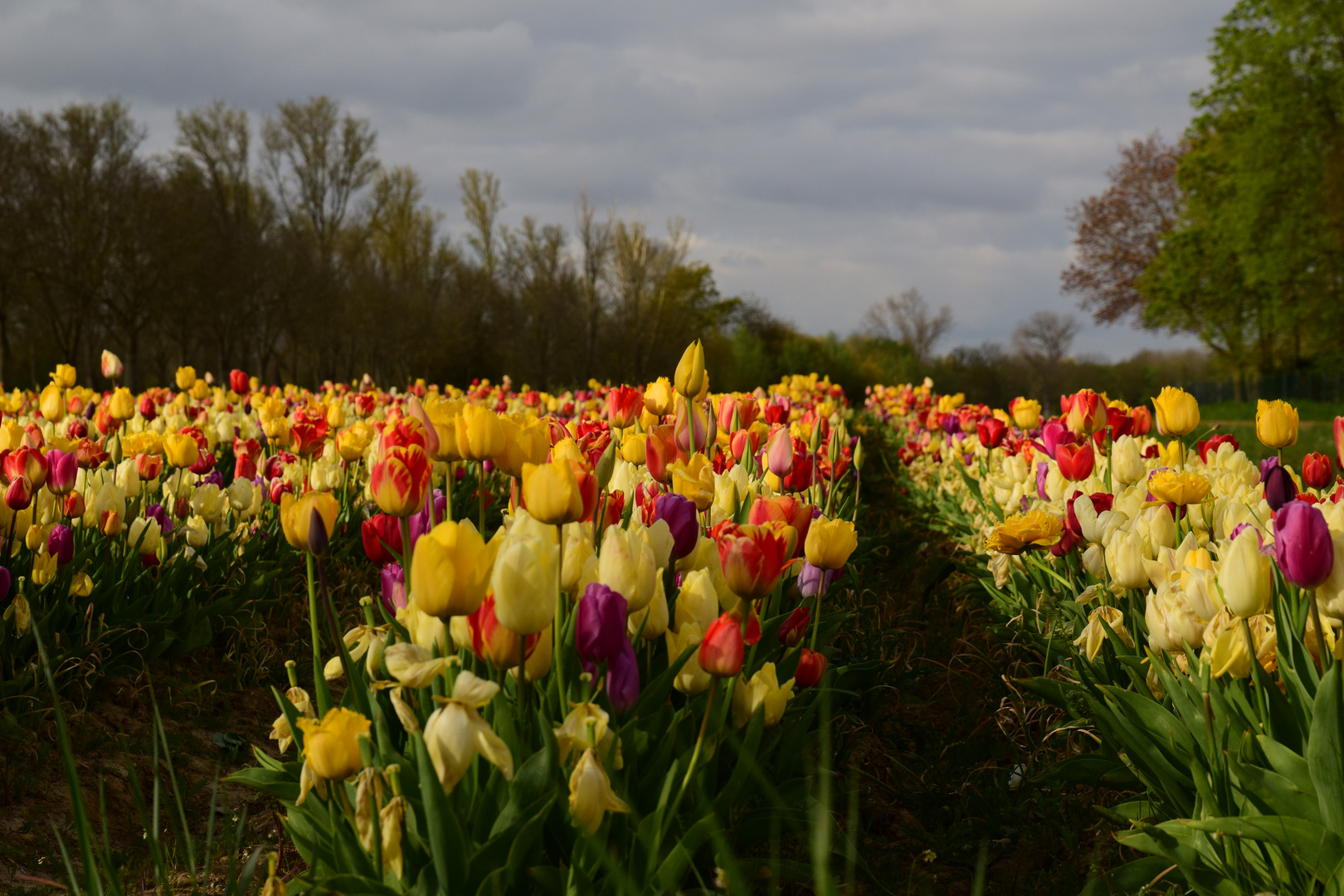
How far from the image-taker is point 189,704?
327 centimetres

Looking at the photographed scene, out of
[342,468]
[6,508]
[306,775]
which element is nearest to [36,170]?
[342,468]

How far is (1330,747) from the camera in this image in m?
1.54

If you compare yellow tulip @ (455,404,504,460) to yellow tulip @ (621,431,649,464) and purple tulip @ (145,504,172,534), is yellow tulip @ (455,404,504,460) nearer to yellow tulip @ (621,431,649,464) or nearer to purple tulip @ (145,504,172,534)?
yellow tulip @ (621,431,649,464)

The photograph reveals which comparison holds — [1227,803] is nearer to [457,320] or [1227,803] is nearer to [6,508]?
[6,508]

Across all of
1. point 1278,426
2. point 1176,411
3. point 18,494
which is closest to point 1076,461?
point 1176,411

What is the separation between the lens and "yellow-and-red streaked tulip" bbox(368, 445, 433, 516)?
62.9 inches

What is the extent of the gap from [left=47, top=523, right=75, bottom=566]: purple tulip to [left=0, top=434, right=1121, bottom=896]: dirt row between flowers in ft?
1.63

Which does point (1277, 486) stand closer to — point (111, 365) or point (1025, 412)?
point (1025, 412)

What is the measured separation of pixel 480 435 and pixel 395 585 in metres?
0.38

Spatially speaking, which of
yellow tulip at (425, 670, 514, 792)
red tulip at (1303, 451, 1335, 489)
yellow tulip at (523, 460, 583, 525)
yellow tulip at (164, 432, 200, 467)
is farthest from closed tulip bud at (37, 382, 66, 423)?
red tulip at (1303, 451, 1335, 489)

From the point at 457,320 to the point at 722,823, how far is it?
2941 centimetres

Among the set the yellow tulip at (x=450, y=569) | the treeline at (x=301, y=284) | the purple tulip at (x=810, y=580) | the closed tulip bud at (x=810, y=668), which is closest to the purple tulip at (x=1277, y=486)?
the purple tulip at (x=810, y=580)

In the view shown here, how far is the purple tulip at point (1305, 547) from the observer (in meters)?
1.47

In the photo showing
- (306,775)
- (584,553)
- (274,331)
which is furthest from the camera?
(274,331)
